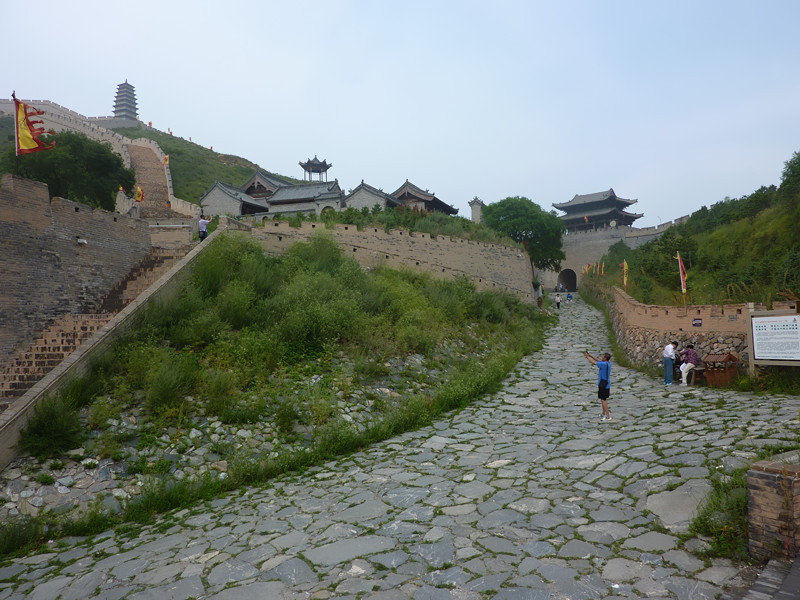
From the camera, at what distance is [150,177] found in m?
45.2

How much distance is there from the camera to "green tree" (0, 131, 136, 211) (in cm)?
2350

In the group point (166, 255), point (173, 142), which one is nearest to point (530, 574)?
point (166, 255)

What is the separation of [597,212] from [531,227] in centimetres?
2091

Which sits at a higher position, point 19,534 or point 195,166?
point 195,166

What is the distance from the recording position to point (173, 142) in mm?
68312

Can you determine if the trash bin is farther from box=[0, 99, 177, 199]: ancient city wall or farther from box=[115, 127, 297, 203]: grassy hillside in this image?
box=[115, 127, 297, 203]: grassy hillside

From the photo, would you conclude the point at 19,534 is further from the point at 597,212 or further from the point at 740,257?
the point at 597,212

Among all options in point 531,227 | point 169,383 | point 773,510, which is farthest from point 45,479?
point 531,227

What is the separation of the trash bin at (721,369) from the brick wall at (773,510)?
21.8 feet

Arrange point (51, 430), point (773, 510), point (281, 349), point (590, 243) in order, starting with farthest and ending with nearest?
point (590, 243) < point (281, 349) < point (51, 430) < point (773, 510)

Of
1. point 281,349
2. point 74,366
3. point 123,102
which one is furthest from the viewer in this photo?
point 123,102

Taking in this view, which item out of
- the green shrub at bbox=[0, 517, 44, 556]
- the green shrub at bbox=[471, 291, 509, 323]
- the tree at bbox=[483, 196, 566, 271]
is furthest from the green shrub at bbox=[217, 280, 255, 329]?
the tree at bbox=[483, 196, 566, 271]

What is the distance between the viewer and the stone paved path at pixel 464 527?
398 centimetres

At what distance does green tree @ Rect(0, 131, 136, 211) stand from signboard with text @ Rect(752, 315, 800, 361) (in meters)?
25.0
